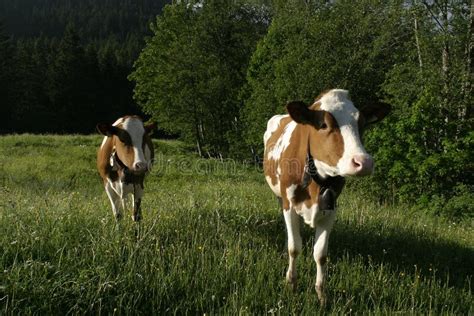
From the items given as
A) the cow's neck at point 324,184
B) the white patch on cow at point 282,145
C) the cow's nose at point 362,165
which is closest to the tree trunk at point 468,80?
the white patch on cow at point 282,145

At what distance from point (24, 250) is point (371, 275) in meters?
3.87

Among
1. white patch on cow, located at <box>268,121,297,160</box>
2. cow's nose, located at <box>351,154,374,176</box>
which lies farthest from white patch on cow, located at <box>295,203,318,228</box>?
cow's nose, located at <box>351,154,374,176</box>

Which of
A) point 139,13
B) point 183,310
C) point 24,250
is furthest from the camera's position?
point 139,13

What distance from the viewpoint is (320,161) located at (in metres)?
4.00

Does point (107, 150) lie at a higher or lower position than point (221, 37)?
lower

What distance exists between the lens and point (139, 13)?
19812 cm

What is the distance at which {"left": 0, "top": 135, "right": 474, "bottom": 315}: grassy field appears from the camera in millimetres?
3828

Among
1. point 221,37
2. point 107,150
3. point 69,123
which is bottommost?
point 69,123

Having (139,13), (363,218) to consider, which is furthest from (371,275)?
(139,13)

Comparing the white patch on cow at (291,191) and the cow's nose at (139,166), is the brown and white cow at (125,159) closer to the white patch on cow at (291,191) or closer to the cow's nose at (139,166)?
the cow's nose at (139,166)

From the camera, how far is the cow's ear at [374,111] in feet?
13.5

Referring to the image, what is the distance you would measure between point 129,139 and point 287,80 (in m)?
16.2

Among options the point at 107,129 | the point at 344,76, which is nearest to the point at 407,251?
the point at 107,129

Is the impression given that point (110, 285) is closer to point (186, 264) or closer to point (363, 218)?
point (186, 264)
